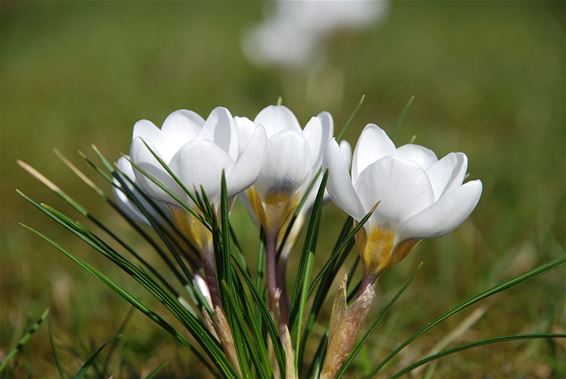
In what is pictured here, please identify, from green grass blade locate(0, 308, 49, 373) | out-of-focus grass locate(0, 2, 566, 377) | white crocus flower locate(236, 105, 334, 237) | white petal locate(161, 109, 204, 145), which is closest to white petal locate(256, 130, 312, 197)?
white crocus flower locate(236, 105, 334, 237)

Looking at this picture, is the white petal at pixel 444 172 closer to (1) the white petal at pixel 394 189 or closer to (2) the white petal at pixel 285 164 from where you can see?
(1) the white petal at pixel 394 189

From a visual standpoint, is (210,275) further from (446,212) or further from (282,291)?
(446,212)

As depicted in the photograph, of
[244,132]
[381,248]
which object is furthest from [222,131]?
[381,248]

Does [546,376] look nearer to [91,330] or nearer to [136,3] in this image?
[91,330]

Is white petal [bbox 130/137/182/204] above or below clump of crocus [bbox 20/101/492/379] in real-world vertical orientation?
above

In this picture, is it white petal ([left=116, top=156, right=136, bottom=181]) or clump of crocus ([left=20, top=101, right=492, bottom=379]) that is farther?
white petal ([left=116, top=156, right=136, bottom=181])

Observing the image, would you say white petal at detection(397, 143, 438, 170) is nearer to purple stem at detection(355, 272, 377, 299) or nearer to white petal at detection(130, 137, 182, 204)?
purple stem at detection(355, 272, 377, 299)

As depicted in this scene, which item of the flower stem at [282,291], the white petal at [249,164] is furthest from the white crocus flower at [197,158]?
the flower stem at [282,291]

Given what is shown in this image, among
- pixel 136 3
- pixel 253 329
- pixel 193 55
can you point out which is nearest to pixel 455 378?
pixel 253 329
